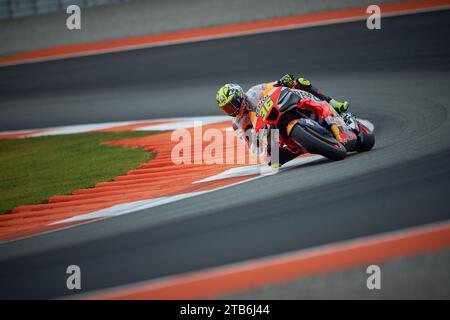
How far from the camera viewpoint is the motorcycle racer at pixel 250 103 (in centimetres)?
905

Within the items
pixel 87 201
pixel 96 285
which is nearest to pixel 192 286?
pixel 96 285

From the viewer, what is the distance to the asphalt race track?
6617 millimetres

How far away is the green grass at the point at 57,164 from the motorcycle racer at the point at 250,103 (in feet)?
7.66

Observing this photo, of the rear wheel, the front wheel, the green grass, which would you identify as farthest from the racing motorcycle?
the green grass

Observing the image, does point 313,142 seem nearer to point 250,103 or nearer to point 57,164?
point 250,103

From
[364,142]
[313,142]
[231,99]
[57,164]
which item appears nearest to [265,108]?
[231,99]

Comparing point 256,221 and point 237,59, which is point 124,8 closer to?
point 237,59

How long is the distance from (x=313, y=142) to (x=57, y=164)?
5537 millimetres

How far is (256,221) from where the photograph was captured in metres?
7.14

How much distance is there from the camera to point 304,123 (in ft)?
27.8

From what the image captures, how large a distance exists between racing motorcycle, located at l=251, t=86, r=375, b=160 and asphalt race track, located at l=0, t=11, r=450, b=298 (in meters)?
0.23

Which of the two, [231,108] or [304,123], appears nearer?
[304,123]

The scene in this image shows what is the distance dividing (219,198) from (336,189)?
1324mm

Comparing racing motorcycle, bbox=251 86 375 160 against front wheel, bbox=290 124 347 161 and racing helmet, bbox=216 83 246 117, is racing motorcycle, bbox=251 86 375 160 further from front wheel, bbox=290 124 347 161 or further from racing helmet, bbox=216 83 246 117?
racing helmet, bbox=216 83 246 117
